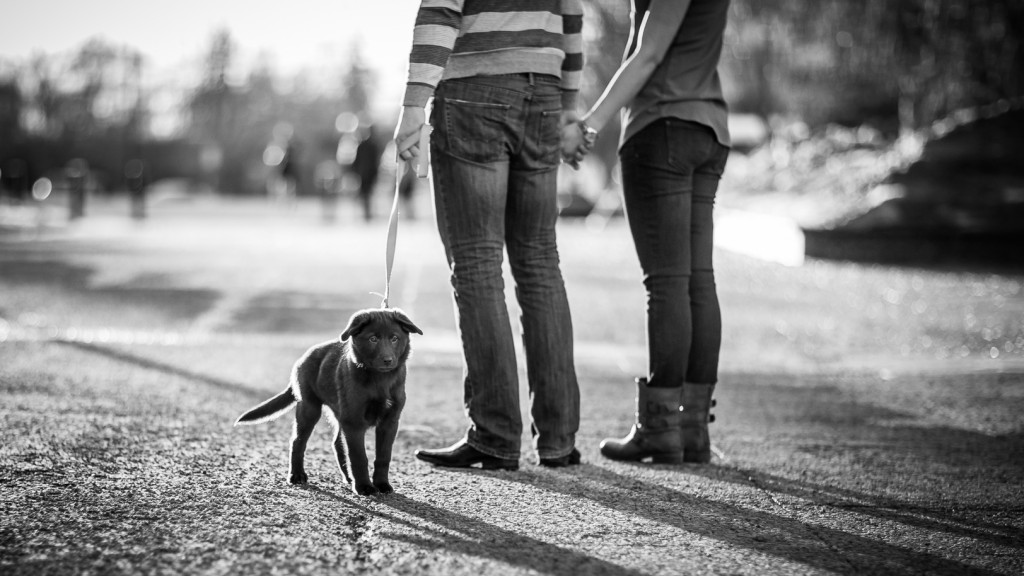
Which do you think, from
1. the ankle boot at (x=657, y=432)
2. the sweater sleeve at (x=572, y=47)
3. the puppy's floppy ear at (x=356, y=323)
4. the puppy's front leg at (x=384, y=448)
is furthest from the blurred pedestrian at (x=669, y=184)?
the puppy's floppy ear at (x=356, y=323)

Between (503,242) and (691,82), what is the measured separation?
3.01ft

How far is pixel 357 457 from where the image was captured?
3.14 meters

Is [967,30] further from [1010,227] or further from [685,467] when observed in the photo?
[685,467]

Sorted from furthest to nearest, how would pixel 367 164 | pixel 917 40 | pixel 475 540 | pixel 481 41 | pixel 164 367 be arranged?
pixel 367 164 < pixel 917 40 < pixel 164 367 < pixel 481 41 < pixel 475 540

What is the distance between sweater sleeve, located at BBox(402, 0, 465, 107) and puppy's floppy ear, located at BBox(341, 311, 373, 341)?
0.76 meters

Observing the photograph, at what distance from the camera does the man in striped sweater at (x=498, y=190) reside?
356cm

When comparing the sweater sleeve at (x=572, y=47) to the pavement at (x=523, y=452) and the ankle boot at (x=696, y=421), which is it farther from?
the pavement at (x=523, y=452)

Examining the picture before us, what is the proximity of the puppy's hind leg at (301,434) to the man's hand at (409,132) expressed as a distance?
2.79 ft

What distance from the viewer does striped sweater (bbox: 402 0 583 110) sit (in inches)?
135

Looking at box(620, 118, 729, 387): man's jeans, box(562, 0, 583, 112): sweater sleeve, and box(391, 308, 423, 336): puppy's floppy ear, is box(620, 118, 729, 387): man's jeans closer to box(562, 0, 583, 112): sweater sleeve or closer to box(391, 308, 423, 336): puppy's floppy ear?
box(562, 0, 583, 112): sweater sleeve

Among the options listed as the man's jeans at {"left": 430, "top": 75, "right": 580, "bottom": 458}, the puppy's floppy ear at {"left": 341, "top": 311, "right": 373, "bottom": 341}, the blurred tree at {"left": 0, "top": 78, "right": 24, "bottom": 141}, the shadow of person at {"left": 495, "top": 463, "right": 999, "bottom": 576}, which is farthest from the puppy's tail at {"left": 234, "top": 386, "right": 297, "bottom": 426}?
the blurred tree at {"left": 0, "top": 78, "right": 24, "bottom": 141}

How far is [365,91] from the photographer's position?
87812 mm

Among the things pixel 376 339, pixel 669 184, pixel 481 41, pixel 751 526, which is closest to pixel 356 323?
pixel 376 339

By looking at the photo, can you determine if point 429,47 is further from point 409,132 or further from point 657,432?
point 657,432
